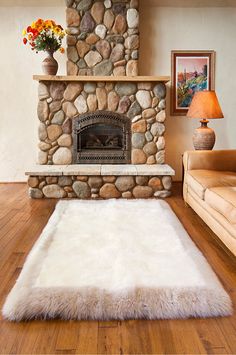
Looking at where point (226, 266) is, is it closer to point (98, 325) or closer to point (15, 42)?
point (98, 325)

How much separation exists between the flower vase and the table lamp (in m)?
1.78

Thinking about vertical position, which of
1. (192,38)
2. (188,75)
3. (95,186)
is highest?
(192,38)

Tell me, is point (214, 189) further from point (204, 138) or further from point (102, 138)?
point (102, 138)

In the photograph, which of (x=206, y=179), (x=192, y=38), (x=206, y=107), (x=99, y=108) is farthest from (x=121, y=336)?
(x=192, y=38)

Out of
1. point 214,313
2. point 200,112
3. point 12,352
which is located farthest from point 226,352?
point 200,112

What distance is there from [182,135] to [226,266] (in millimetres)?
3108

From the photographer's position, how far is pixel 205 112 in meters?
4.43

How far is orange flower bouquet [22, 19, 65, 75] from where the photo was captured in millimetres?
4445

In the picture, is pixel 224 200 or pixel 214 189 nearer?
pixel 224 200

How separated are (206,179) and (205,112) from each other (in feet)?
4.60

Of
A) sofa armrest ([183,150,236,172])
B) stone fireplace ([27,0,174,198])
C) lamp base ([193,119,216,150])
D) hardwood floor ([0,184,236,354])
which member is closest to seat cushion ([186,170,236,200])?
sofa armrest ([183,150,236,172])

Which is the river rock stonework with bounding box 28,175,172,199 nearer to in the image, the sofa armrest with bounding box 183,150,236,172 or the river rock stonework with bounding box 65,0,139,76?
the sofa armrest with bounding box 183,150,236,172

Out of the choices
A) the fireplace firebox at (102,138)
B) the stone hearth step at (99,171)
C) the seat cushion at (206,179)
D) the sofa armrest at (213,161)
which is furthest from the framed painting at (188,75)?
the seat cushion at (206,179)

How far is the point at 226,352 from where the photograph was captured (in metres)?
1.53
